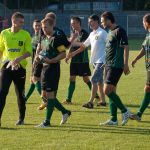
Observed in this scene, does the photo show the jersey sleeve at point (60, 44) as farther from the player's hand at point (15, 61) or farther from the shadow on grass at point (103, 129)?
the shadow on grass at point (103, 129)

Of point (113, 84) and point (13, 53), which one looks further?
point (113, 84)

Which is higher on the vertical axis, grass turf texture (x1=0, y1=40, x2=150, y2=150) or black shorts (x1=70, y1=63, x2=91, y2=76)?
black shorts (x1=70, y1=63, x2=91, y2=76)

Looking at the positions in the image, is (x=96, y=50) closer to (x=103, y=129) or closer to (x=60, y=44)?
(x=60, y=44)

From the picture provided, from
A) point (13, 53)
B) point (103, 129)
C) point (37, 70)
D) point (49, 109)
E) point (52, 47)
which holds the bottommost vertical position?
point (103, 129)

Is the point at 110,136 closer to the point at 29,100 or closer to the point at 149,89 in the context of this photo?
the point at 149,89

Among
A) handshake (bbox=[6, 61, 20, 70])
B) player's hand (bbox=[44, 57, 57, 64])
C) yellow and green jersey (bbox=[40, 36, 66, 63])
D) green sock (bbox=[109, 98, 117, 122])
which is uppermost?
yellow and green jersey (bbox=[40, 36, 66, 63])

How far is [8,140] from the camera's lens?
9297 mm

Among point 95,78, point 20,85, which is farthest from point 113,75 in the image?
point 95,78

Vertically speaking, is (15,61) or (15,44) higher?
(15,44)

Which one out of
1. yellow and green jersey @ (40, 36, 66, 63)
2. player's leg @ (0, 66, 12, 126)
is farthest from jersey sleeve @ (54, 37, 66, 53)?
player's leg @ (0, 66, 12, 126)

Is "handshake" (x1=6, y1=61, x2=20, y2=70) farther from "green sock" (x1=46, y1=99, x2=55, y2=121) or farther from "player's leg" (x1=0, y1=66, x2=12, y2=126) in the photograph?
"green sock" (x1=46, y1=99, x2=55, y2=121)

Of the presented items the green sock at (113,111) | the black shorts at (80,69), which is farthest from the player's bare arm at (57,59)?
the black shorts at (80,69)

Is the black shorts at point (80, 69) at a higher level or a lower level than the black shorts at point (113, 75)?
lower

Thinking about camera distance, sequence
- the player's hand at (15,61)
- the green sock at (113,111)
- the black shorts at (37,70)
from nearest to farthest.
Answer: the player's hand at (15,61) < the green sock at (113,111) < the black shorts at (37,70)
